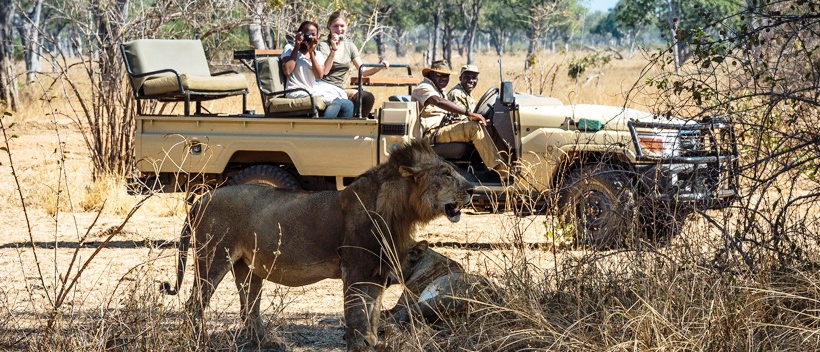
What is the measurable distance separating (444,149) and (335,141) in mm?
960

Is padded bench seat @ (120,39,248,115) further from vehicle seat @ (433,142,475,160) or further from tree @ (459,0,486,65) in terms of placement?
tree @ (459,0,486,65)

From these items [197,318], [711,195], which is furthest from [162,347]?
[711,195]

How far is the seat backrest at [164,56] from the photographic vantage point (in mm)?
9695

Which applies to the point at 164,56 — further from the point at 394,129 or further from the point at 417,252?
the point at 417,252

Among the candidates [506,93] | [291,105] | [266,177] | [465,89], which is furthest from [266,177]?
[506,93]

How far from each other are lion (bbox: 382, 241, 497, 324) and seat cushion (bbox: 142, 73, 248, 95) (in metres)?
3.64

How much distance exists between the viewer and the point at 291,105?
9609 mm

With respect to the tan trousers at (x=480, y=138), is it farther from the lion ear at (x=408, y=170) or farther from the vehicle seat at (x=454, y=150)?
the lion ear at (x=408, y=170)

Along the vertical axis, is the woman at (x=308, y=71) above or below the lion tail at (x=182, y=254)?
above

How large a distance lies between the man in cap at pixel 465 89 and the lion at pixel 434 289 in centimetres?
322

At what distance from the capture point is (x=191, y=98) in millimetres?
9820

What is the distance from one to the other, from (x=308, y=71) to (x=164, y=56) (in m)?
1.35

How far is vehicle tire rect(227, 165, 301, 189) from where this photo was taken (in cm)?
969

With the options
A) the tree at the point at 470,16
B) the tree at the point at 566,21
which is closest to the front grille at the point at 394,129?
the tree at the point at 566,21
